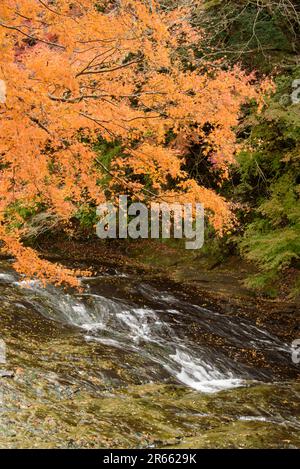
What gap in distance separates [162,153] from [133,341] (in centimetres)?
312

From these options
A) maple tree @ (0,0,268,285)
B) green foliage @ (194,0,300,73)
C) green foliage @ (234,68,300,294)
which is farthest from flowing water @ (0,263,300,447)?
green foliage @ (194,0,300,73)

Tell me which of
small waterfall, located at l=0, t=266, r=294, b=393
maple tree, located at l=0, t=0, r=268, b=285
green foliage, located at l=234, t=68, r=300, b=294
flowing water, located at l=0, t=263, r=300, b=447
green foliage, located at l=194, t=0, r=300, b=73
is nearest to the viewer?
maple tree, located at l=0, t=0, r=268, b=285

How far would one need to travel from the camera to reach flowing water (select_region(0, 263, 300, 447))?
566 cm

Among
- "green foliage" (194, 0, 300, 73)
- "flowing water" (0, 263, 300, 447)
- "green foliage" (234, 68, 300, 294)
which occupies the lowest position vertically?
"flowing water" (0, 263, 300, 447)

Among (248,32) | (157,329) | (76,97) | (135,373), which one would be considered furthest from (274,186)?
(76,97)

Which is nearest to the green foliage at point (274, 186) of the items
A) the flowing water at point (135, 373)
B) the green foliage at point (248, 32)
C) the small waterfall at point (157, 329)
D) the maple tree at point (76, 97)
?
the maple tree at point (76, 97)

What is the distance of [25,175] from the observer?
6.47 meters

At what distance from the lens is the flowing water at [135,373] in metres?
5.66

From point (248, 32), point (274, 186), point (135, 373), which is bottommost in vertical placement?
point (135, 373)

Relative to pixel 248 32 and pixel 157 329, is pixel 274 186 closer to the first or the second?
pixel 248 32

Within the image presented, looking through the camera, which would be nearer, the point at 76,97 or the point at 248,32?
the point at 76,97

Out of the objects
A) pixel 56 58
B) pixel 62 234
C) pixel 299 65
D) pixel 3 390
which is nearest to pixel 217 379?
pixel 3 390

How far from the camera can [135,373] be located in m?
7.50

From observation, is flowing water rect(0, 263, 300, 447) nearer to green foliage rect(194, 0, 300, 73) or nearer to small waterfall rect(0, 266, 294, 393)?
small waterfall rect(0, 266, 294, 393)
